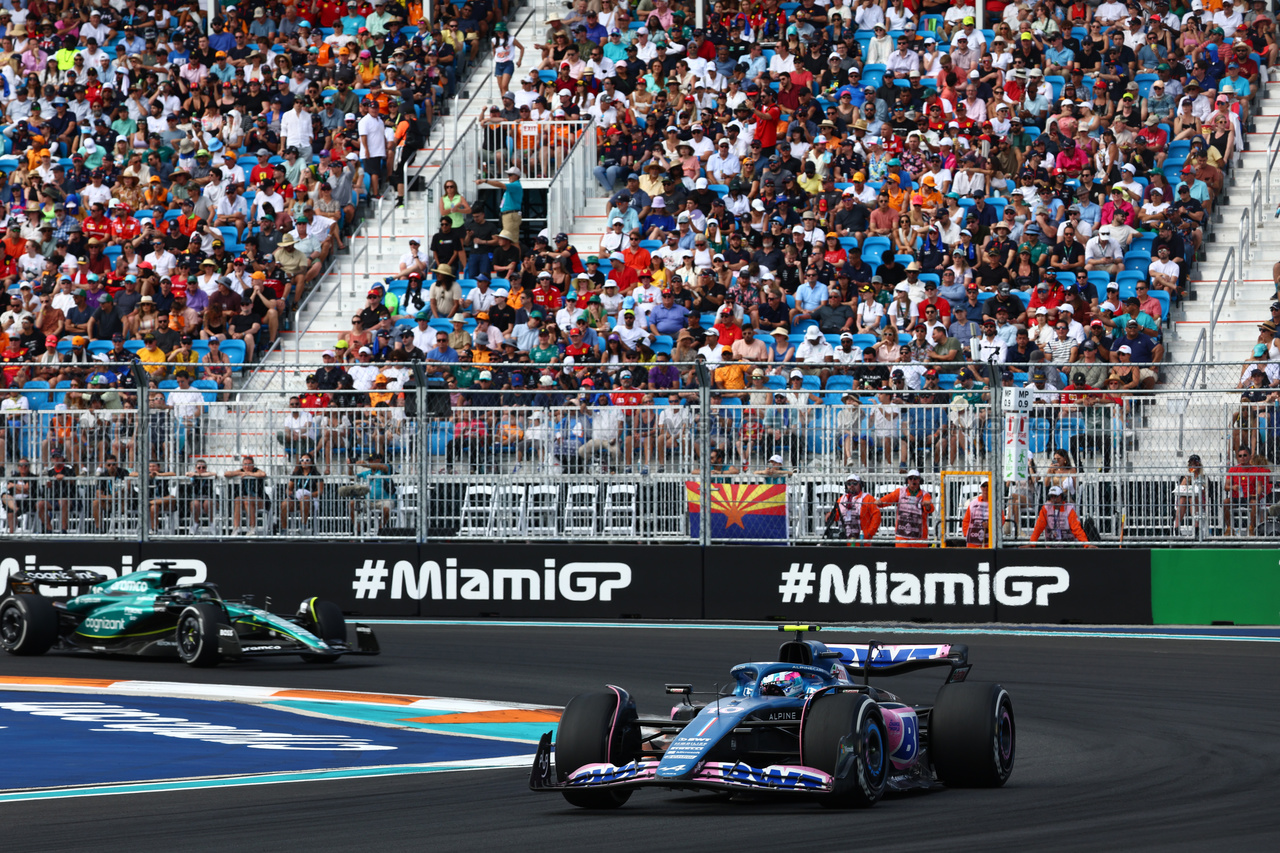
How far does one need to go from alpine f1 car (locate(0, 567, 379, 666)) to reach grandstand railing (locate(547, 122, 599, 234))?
450 inches

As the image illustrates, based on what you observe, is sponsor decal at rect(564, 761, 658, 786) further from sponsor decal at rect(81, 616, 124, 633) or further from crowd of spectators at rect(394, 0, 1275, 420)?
crowd of spectators at rect(394, 0, 1275, 420)

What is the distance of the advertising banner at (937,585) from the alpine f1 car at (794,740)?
963 cm

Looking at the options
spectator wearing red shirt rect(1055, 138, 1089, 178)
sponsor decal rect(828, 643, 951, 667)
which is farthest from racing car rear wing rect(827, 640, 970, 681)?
spectator wearing red shirt rect(1055, 138, 1089, 178)

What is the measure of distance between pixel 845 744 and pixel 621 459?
463 inches

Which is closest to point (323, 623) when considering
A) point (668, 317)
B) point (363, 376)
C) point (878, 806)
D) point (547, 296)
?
point (363, 376)

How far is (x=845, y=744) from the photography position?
352 inches

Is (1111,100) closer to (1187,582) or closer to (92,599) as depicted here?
(1187,582)

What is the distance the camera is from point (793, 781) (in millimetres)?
8844

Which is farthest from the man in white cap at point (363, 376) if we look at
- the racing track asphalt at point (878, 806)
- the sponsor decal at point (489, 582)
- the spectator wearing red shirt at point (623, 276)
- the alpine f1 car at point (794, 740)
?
the alpine f1 car at point (794, 740)

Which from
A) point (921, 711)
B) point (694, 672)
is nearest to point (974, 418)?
point (694, 672)

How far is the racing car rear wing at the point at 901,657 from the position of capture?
10.4m

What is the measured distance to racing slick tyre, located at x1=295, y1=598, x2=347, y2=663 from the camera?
16.5 meters

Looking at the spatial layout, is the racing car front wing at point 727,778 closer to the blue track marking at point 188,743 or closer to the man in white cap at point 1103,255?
the blue track marking at point 188,743

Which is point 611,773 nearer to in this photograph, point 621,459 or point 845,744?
point 845,744
